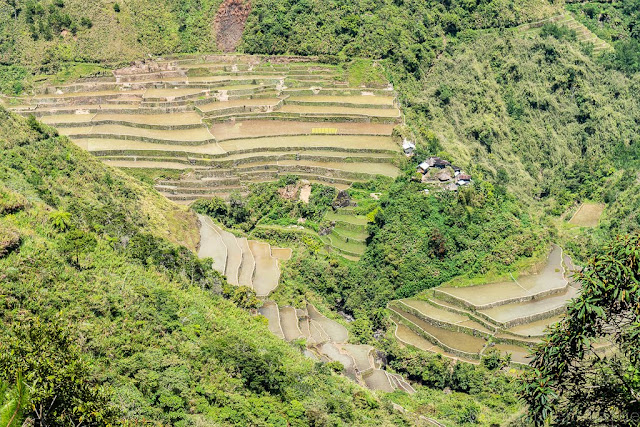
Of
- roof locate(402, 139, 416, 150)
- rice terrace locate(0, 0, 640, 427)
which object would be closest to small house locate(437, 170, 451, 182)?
rice terrace locate(0, 0, 640, 427)

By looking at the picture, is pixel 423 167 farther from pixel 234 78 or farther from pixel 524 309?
pixel 234 78

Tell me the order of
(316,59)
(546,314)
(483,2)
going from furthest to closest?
(483,2), (316,59), (546,314)

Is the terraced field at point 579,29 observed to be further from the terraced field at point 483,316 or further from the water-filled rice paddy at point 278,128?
the terraced field at point 483,316

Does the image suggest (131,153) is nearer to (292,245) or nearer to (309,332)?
(292,245)

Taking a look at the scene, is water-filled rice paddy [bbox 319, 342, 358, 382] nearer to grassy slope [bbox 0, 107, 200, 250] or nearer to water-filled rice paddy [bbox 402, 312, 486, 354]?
water-filled rice paddy [bbox 402, 312, 486, 354]

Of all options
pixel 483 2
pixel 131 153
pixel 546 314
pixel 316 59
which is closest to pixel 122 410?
pixel 546 314

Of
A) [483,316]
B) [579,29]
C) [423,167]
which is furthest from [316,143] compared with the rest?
[579,29]
